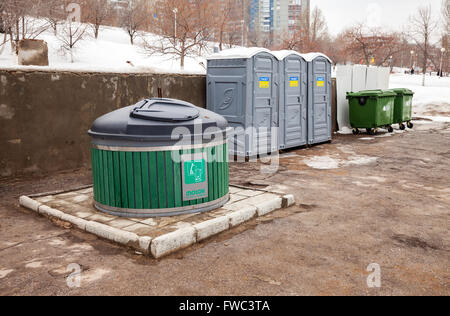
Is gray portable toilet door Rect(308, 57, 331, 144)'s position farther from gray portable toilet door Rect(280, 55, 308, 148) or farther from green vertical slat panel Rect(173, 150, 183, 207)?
green vertical slat panel Rect(173, 150, 183, 207)

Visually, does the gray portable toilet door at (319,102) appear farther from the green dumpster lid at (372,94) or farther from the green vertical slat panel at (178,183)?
the green vertical slat panel at (178,183)

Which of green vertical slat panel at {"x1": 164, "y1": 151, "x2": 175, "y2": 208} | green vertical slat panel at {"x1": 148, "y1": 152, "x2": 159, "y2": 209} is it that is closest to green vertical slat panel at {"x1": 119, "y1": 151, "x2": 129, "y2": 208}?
green vertical slat panel at {"x1": 148, "y1": 152, "x2": 159, "y2": 209}

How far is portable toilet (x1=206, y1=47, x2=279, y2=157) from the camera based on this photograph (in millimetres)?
8578

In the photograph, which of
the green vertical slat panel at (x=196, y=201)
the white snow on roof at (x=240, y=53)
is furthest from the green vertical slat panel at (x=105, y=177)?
the white snow on roof at (x=240, y=53)

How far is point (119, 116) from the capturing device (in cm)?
476

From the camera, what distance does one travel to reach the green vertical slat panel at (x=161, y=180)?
4.55 m

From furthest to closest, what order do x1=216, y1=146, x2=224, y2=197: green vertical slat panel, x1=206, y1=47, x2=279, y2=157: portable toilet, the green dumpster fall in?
the green dumpster
x1=206, y1=47, x2=279, y2=157: portable toilet
x1=216, y1=146, x2=224, y2=197: green vertical slat panel

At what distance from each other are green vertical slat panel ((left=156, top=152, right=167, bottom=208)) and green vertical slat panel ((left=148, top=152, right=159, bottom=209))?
0.10ft

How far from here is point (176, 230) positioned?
4.20 meters

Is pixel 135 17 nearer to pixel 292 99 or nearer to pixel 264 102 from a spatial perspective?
pixel 292 99

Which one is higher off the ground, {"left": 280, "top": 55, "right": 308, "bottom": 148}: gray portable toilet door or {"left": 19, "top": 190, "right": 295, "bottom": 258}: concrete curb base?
{"left": 280, "top": 55, "right": 308, "bottom": 148}: gray portable toilet door

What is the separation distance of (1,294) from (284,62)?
764cm

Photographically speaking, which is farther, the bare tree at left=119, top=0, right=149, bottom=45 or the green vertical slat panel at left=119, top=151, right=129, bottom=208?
the bare tree at left=119, top=0, right=149, bottom=45

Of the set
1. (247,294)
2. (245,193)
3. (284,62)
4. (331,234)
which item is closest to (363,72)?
(284,62)
